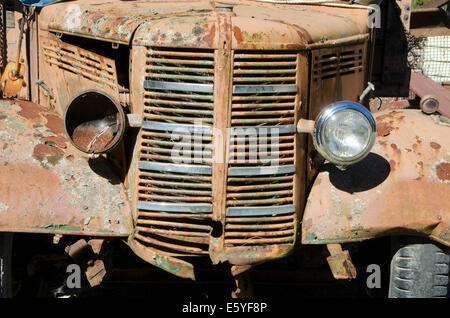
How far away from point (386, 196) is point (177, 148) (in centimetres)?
137

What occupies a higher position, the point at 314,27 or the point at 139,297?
the point at 314,27

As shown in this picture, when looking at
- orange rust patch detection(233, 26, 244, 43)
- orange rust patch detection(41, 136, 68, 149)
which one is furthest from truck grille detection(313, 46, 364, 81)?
orange rust patch detection(41, 136, 68, 149)

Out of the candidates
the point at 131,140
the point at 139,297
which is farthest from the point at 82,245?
the point at 139,297

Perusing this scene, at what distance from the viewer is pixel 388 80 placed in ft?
22.2

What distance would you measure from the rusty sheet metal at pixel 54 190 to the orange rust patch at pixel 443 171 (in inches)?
78.1

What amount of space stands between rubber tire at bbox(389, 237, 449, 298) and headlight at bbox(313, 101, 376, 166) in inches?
32.3

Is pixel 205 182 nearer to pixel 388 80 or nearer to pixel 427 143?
pixel 427 143

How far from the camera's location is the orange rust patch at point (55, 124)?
178 inches

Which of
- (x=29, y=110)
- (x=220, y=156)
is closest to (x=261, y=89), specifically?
(x=220, y=156)

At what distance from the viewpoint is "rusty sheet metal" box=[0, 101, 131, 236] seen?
4012 millimetres

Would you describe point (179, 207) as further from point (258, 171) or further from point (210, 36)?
point (210, 36)

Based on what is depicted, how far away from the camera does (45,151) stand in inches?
168

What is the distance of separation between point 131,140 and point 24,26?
2053 mm

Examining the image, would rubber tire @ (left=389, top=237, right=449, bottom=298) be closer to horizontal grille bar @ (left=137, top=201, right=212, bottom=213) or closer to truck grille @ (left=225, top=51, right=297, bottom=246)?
truck grille @ (left=225, top=51, right=297, bottom=246)
